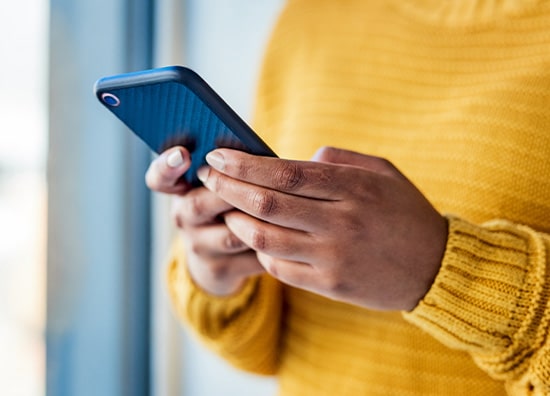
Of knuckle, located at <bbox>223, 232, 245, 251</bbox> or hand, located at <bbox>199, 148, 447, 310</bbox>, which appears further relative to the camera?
knuckle, located at <bbox>223, 232, 245, 251</bbox>

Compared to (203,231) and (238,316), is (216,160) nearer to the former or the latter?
(203,231)

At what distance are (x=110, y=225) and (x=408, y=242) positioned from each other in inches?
29.2

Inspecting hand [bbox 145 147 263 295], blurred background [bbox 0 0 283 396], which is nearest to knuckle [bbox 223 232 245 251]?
hand [bbox 145 147 263 295]

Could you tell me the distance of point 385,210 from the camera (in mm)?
456

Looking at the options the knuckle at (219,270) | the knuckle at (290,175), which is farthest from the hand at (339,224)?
the knuckle at (219,270)

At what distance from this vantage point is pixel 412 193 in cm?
47

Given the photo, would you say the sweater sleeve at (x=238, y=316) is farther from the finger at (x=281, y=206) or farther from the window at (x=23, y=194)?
the window at (x=23, y=194)

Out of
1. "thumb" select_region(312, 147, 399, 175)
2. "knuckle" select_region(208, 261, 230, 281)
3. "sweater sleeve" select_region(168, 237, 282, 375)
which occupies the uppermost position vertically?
"thumb" select_region(312, 147, 399, 175)

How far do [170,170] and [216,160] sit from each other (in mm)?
79

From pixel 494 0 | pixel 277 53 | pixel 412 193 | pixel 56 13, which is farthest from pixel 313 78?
pixel 56 13

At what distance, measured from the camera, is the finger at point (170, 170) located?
1.66 ft

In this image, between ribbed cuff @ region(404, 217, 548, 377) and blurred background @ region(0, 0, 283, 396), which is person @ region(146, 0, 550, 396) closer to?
ribbed cuff @ region(404, 217, 548, 377)

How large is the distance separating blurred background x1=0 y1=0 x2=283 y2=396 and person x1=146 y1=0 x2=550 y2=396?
0.31 meters

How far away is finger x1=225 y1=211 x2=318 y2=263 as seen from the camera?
0.46 m
